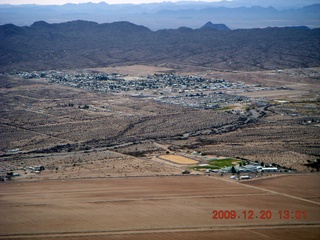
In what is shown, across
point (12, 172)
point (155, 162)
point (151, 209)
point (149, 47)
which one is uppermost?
point (149, 47)

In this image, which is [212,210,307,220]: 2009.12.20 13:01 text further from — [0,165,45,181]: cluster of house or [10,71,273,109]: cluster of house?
[10,71,273,109]: cluster of house

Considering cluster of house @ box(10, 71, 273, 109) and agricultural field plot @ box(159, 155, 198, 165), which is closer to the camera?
agricultural field plot @ box(159, 155, 198, 165)

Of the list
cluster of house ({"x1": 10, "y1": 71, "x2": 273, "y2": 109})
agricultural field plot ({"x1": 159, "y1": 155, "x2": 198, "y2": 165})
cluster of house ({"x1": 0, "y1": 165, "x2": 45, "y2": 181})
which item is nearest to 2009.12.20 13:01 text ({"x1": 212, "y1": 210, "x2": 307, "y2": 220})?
agricultural field plot ({"x1": 159, "y1": 155, "x2": 198, "y2": 165})

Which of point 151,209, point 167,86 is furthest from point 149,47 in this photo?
point 151,209

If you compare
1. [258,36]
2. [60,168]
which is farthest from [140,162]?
[258,36]

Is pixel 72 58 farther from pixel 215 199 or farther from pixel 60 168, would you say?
pixel 215 199

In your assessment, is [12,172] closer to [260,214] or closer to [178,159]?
[178,159]
